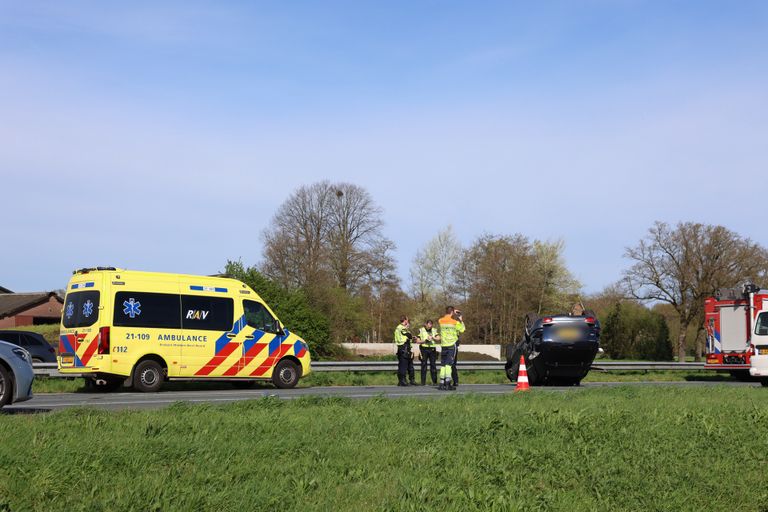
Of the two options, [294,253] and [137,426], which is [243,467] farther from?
[294,253]

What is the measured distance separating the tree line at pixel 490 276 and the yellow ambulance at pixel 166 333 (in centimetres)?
3893

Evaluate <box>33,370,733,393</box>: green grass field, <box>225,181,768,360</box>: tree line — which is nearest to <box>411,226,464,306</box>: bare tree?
<box>225,181,768,360</box>: tree line

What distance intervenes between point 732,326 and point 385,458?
22.3 meters

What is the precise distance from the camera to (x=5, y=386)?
1089 centimetres

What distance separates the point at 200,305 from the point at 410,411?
31.4 feet

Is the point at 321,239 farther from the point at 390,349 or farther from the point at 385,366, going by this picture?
the point at 385,366

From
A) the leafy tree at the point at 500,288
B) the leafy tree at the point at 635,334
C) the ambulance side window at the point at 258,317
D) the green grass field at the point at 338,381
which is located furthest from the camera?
the leafy tree at the point at 635,334

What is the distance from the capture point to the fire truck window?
24.3 meters

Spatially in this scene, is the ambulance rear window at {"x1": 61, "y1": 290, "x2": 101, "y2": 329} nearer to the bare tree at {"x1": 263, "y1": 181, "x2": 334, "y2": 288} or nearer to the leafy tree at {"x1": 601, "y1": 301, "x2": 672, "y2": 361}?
the bare tree at {"x1": 263, "y1": 181, "x2": 334, "y2": 288}

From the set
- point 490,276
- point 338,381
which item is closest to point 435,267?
point 490,276

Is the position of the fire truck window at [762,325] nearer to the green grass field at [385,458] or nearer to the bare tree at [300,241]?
the green grass field at [385,458]

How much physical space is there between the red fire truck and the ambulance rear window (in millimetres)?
18945

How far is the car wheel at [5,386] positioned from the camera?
10.9m

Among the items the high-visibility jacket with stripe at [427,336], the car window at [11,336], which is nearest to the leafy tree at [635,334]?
the high-visibility jacket with stripe at [427,336]
